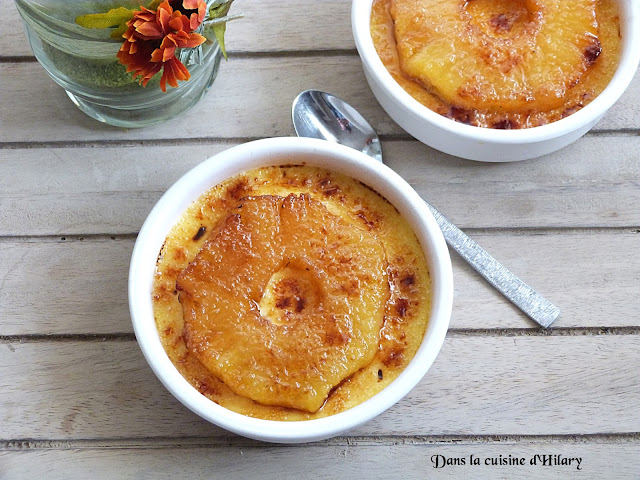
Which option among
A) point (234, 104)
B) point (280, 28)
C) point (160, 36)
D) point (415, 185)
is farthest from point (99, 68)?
point (415, 185)

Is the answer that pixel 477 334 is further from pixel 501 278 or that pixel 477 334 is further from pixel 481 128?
pixel 481 128

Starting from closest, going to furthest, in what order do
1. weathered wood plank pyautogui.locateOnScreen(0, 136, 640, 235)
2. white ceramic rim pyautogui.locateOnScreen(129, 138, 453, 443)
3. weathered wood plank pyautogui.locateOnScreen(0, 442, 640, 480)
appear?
1. white ceramic rim pyautogui.locateOnScreen(129, 138, 453, 443)
2. weathered wood plank pyautogui.locateOnScreen(0, 442, 640, 480)
3. weathered wood plank pyautogui.locateOnScreen(0, 136, 640, 235)

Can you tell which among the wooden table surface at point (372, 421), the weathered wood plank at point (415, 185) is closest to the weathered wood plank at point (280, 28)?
the wooden table surface at point (372, 421)

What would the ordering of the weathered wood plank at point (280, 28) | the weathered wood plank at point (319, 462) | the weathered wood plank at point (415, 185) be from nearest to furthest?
the weathered wood plank at point (319, 462)
the weathered wood plank at point (415, 185)
the weathered wood plank at point (280, 28)

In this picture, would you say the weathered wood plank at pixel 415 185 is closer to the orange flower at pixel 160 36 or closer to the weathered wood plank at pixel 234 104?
Answer: the weathered wood plank at pixel 234 104

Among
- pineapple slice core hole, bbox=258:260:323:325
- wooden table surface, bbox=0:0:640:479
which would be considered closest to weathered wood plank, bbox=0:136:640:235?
wooden table surface, bbox=0:0:640:479

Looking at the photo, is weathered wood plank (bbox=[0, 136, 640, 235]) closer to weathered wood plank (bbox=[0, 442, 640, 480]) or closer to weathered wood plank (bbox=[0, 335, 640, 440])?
weathered wood plank (bbox=[0, 335, 640, 440])

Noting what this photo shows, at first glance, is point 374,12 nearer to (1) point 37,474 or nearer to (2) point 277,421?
(2) point 277,421
